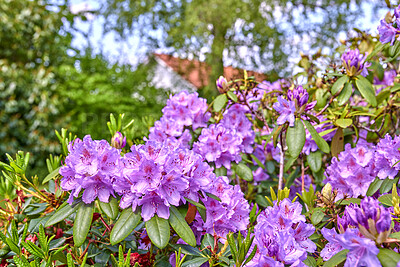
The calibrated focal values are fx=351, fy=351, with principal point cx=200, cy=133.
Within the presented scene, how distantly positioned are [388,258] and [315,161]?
0.84 m

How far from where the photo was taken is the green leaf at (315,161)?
58.3 inches

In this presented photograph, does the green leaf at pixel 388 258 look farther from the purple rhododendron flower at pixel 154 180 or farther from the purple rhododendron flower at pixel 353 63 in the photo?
the purple rhododendron flower at pixel 353 63

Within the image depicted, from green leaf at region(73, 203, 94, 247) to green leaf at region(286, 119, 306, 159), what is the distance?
70 centimetres

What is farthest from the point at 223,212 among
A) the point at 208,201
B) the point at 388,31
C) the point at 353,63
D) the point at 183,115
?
the point at 388,31

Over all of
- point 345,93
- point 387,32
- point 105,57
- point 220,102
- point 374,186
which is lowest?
point 105,57

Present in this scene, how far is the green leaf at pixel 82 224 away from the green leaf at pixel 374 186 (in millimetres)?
933

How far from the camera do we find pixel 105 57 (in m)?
9.66

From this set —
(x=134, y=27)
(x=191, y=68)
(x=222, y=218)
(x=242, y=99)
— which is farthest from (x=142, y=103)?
(x=222, y=218)

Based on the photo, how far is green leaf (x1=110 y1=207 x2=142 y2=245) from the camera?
90 centimetres

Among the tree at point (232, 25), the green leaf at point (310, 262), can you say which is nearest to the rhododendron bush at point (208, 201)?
the green leaf at point (310, 262)

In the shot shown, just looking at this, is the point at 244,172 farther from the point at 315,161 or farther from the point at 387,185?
the point at 387,185

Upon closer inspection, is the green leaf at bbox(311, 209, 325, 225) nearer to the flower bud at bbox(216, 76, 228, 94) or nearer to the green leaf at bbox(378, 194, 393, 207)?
the green leaf at bbox(378, 194, 393, 207)


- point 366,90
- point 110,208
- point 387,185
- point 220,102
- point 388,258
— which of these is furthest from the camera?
point 220,102

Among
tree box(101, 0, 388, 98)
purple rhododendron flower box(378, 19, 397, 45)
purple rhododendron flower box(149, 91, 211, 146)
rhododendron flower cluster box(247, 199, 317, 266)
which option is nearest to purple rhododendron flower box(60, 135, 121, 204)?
rhododendron flower cluster box(247, 199, 317, 266)
